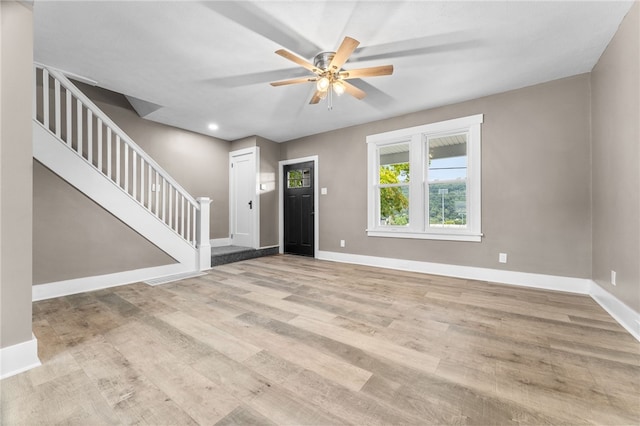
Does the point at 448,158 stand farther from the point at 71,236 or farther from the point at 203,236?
the point at 71,236

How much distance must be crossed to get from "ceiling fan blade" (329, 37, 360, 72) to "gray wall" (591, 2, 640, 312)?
7.10 ft

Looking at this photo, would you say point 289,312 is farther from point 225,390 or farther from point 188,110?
point 188,110

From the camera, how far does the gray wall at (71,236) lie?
9.68 ft

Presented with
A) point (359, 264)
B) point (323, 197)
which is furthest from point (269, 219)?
point (359, 264)

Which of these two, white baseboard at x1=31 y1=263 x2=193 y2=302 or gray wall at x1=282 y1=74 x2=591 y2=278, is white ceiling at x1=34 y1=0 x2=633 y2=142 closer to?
gray wall at x1=282 y1=74 x2=591 y2=278

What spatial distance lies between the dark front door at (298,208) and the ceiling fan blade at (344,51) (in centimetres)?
313

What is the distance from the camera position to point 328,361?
171 centimetres

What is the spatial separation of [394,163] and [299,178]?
2.13 meters

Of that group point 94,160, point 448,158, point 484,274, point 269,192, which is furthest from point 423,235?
point 94,160

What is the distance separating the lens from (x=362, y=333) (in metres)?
2.09

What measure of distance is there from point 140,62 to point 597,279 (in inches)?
218

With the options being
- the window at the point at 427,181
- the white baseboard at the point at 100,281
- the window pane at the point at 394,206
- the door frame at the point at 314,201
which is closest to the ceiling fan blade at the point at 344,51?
the window at the point at 427,181

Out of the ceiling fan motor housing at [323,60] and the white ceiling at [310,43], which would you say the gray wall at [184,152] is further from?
the ceiling fan motor housing at [323,60]

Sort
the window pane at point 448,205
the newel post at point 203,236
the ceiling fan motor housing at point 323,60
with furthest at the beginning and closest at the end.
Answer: the newel post at point 203,236 < the window pane at point 448,205 < the ceiling fan motor housing at point 323,60
